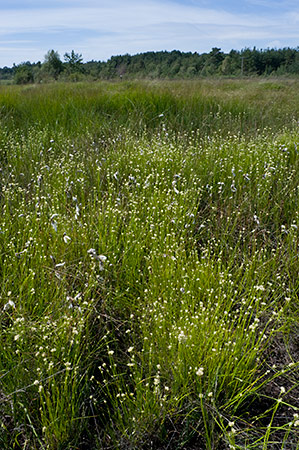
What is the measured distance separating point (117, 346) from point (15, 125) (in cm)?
A: 580

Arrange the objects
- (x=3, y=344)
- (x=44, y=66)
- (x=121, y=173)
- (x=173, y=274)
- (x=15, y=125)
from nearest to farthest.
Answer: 1. (x=3, y=344)
2. (x=173, y=274)
3. (x=121, y=173)
4. (x=15, y=125)
5. (x=44, y=66)

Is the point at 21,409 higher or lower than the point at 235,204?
lower

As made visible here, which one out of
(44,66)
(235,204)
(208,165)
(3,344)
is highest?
A: (44,66)

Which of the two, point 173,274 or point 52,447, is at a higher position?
point 173,274

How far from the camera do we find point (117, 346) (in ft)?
7.75

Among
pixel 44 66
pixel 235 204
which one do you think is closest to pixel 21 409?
pixel 235 204

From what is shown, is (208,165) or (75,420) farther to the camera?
(208,165)

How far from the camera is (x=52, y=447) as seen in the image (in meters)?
1.83

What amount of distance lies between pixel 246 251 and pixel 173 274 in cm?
101

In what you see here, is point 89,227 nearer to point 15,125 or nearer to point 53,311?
point 53,311

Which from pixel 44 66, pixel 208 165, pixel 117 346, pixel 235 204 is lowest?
pixel 117 346

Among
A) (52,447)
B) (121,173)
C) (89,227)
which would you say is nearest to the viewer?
(52,447)

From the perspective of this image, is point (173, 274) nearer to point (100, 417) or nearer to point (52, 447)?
point (100, 417)

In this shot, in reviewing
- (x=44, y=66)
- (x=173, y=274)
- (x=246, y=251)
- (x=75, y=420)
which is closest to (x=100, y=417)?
(x=75, y=420)
